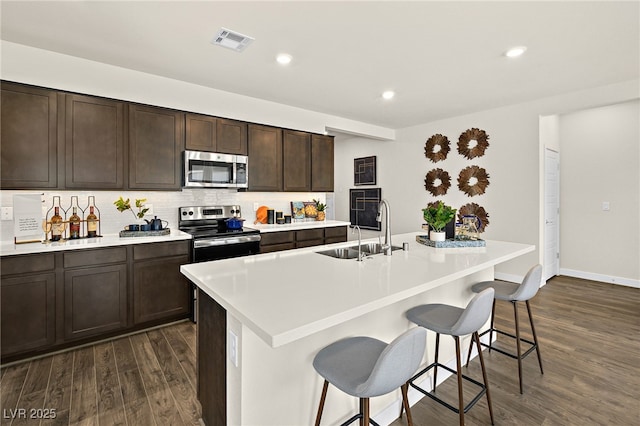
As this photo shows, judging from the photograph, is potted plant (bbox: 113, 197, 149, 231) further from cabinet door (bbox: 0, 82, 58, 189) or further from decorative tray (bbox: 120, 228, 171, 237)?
cabinet door (bbox: 0, 82, 58, 189)

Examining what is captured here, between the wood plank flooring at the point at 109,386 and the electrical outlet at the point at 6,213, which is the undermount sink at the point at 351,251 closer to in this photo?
the wood plank flooring at the point at 109,386

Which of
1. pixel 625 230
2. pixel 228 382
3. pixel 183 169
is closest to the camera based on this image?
pixel 228 382

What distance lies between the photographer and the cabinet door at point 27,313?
241cm

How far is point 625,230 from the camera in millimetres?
4555

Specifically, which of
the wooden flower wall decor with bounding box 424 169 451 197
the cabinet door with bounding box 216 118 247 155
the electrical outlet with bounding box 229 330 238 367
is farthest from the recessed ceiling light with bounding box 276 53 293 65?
the wooden flower wall decor with bounding box 424 169 451 197

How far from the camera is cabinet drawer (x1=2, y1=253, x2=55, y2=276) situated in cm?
238

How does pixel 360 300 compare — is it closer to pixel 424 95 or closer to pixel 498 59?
pixel 498 59

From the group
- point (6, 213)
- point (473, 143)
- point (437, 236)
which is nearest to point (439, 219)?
point (437, 236)

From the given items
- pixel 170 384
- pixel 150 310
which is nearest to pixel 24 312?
pixel 150 310

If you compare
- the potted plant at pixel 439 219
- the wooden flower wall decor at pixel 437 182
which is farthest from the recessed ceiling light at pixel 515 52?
the wooden flower wall decor at pixel 437 182

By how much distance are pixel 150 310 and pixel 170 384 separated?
1044 millimetres

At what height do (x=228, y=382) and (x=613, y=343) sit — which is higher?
(x=228, y=382)

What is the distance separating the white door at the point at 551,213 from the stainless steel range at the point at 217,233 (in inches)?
164

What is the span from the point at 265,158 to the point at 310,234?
1191 mm
